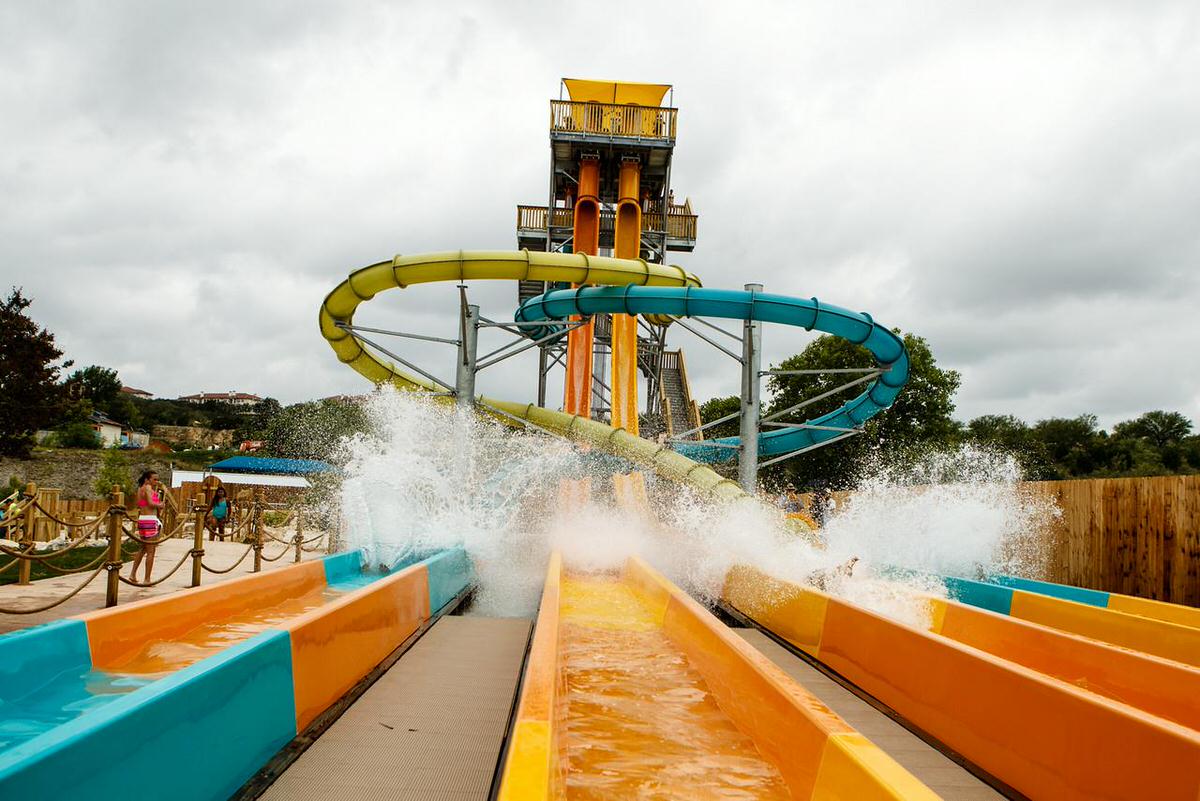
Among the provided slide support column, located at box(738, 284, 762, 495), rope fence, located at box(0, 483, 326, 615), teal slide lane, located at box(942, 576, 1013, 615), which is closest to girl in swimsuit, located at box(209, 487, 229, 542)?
rope fence, located at box(0, 483, 326, 615)

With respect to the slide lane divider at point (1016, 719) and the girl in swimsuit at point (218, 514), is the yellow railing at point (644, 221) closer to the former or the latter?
the girl in swimsuit at point (218, 514)

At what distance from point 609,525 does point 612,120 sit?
11201 millimetres

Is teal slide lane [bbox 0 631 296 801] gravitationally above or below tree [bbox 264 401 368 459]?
below

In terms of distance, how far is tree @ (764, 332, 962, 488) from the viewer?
92.4ft

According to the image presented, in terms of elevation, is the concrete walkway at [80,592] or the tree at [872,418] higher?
the tree at [872,418]

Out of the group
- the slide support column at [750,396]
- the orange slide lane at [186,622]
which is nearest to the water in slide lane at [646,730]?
the orange slide lane at [186,622]

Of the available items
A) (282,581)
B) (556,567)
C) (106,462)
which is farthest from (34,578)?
(106,462)

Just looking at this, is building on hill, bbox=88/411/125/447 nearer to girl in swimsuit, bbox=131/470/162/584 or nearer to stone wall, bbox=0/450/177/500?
stone wall, bbox=0/450/177/500

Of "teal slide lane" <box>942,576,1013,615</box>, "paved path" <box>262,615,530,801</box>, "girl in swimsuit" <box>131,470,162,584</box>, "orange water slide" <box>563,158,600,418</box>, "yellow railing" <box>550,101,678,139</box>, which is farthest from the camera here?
"yellow railing" <box>550,101,678,139</box>

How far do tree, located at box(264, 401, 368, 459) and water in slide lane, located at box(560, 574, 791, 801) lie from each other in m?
44.2

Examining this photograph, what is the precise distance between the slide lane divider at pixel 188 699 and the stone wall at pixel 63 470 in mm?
30004

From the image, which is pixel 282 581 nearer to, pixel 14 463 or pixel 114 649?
pixel 114 649

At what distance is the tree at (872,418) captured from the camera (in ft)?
92.4

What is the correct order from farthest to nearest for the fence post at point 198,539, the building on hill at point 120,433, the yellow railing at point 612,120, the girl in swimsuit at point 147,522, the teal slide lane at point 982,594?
the building on hill at point 120,433 < the yellow railing at point 612,120 < the fence post at point 198,539 < the girl in swimsuit at point 147,522 < the teal slide lane at point 982,594
